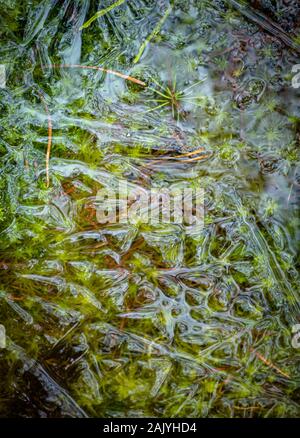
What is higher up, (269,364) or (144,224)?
(144,224)

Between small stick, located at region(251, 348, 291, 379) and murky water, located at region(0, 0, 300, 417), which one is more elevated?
murky water, located at region(0, 0, 300, 417)

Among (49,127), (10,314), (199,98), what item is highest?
(199,98)

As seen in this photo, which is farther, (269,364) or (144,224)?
(144,224)

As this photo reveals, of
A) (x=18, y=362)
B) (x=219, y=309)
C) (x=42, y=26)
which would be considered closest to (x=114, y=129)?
(x=42, y=26)

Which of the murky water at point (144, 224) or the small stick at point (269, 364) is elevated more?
the murky water at point (144, 224)

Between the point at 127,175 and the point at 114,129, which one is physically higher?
the point at 114,129

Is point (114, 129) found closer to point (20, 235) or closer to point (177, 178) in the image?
point (177, 178)
